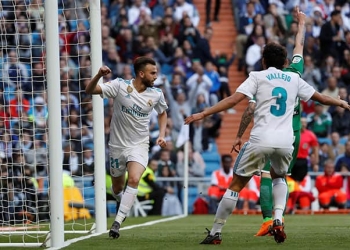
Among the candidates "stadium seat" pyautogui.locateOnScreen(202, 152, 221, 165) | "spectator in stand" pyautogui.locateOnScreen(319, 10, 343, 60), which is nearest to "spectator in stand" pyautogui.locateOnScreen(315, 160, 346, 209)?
"stadium seat" pyautogui.locateOnScreen(202, 152, 221, 165)

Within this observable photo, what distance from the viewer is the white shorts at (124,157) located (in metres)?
13.1

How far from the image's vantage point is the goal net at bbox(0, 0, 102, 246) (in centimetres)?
1459

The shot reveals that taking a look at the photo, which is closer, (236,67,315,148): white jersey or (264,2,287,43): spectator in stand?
(236,67,315,148): white jersey

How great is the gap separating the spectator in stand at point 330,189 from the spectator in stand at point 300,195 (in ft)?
0.84

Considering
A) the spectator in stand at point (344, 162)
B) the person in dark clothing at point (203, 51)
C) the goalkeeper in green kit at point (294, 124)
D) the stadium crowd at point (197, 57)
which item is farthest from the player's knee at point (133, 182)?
the person in dark clothing at point (203, 51)

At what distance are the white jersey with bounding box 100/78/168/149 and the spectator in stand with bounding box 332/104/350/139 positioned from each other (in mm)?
13687

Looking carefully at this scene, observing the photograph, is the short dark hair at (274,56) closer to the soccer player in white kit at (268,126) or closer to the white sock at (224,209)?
the soccer player in white kit at (268,126)

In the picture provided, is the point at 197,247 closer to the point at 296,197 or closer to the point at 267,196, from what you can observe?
the point at 267,196

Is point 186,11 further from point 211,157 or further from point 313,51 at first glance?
point 211,157

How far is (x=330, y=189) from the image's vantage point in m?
23.0

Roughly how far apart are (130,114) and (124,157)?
0.55 meters

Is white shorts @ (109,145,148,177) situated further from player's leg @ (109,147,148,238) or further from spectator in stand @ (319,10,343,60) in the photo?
spectator in stand @ (319,10,343,60)

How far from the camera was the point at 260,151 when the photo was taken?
11.3m

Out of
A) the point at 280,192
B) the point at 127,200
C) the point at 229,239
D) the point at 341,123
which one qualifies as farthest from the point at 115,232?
the point at 341,123
